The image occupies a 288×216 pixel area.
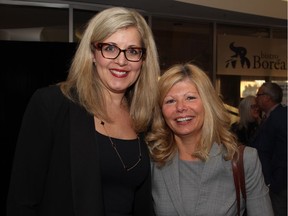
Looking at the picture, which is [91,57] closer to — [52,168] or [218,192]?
[52,168]

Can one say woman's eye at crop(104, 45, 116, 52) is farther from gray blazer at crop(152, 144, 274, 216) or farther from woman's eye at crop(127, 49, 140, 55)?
gray blazer at crop(152, 144, 274, 216)

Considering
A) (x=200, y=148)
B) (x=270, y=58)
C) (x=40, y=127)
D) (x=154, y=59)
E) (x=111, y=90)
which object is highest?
(x=270, y=58)

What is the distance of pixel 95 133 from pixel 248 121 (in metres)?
4.21

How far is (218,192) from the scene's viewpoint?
7.20 ft

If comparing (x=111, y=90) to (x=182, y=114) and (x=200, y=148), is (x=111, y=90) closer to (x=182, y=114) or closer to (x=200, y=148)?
(x=182, y=114)

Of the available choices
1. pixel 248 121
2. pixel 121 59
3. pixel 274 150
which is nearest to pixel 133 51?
pixel 121 59

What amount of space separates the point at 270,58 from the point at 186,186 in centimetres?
718

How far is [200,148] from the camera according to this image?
7.55 ft

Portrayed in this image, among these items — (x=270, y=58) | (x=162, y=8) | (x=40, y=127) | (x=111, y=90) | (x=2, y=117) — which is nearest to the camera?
(x=40, y=127)

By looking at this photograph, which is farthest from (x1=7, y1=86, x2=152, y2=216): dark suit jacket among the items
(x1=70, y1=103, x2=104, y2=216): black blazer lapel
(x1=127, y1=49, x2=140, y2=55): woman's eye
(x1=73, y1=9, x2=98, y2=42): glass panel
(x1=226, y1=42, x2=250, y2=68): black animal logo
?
(x1=226, y1=42, x2=250, y2=68): black animal logo

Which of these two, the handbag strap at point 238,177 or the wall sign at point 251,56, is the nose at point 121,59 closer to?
the handbag strap at point 238,177

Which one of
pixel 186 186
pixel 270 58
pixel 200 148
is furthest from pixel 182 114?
pixel 270 58

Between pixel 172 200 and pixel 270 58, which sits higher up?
pixel 270 58

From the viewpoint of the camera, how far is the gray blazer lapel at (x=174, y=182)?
2.18 meters
